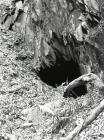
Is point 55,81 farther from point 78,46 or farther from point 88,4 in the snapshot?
point 88,4

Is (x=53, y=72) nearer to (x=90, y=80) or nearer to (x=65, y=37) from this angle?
(x=65, y=37)

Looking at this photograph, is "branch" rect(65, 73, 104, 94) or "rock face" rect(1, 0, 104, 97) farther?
"rock face" rect(1, 0, 104, 97)

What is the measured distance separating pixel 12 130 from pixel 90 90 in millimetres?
2494

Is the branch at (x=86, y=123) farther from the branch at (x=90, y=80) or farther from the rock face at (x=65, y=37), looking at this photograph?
the rock face at (x=65, y=37)

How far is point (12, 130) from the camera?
7074 millimetres

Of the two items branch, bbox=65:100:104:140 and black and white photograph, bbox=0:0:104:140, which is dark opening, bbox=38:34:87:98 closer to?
black and white photograph, bbox=0:0:104:140

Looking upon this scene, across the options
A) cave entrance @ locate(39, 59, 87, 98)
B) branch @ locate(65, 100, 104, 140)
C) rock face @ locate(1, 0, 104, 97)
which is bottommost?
cave entrance @ locate(39, 59, 87, 98)

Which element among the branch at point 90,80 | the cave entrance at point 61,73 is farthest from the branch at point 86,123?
the cave entrance at point 61,73

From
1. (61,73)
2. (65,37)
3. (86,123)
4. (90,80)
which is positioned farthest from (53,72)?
(86,123)

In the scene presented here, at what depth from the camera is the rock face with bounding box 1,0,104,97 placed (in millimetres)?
8664

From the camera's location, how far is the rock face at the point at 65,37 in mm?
8664

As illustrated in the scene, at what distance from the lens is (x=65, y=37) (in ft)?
31.9

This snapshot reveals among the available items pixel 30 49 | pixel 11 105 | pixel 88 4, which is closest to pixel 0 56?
pixel 30 49

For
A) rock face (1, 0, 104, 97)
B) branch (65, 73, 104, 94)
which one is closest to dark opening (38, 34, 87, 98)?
rock face (1, 0, 104, 97)
